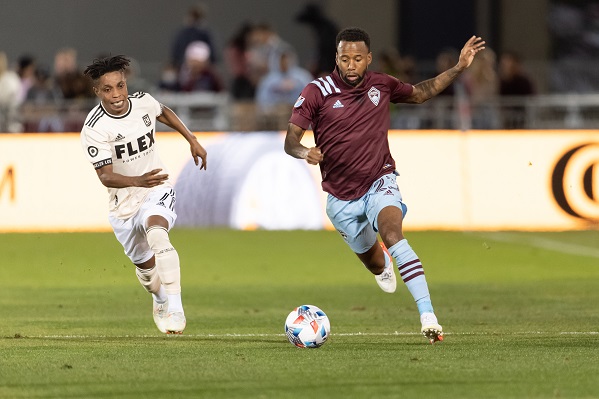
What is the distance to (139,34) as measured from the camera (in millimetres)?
31172

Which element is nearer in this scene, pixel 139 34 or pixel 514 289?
pixel 514 289

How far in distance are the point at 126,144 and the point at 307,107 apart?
4.82ft

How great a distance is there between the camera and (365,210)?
10.9 metres

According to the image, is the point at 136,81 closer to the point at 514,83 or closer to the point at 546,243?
the point at 514,83

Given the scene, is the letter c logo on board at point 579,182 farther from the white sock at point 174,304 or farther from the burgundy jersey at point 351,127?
the white sock at point 174,304

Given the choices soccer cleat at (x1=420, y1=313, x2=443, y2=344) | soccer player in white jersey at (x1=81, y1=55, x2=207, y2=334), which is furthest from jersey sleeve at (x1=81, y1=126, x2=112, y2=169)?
soccer cleat at (x1=420, y1=313, x2=443, y2=344)

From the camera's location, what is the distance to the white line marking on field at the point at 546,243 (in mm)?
18984

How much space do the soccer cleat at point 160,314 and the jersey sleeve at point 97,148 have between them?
1270 mm

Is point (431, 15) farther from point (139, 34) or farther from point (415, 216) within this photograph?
point (415, 216)

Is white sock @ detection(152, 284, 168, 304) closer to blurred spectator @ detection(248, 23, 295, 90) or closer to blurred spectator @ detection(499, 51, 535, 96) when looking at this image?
blurred spectator @ detection(248, 23, 295, 90)

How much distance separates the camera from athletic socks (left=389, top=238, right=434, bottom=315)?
33.0 ft

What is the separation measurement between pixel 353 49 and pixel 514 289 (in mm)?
5001

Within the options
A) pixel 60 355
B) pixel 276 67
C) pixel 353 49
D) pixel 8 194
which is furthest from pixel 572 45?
pixel 60 355

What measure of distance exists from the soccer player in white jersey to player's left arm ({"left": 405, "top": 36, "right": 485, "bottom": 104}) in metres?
1.77
